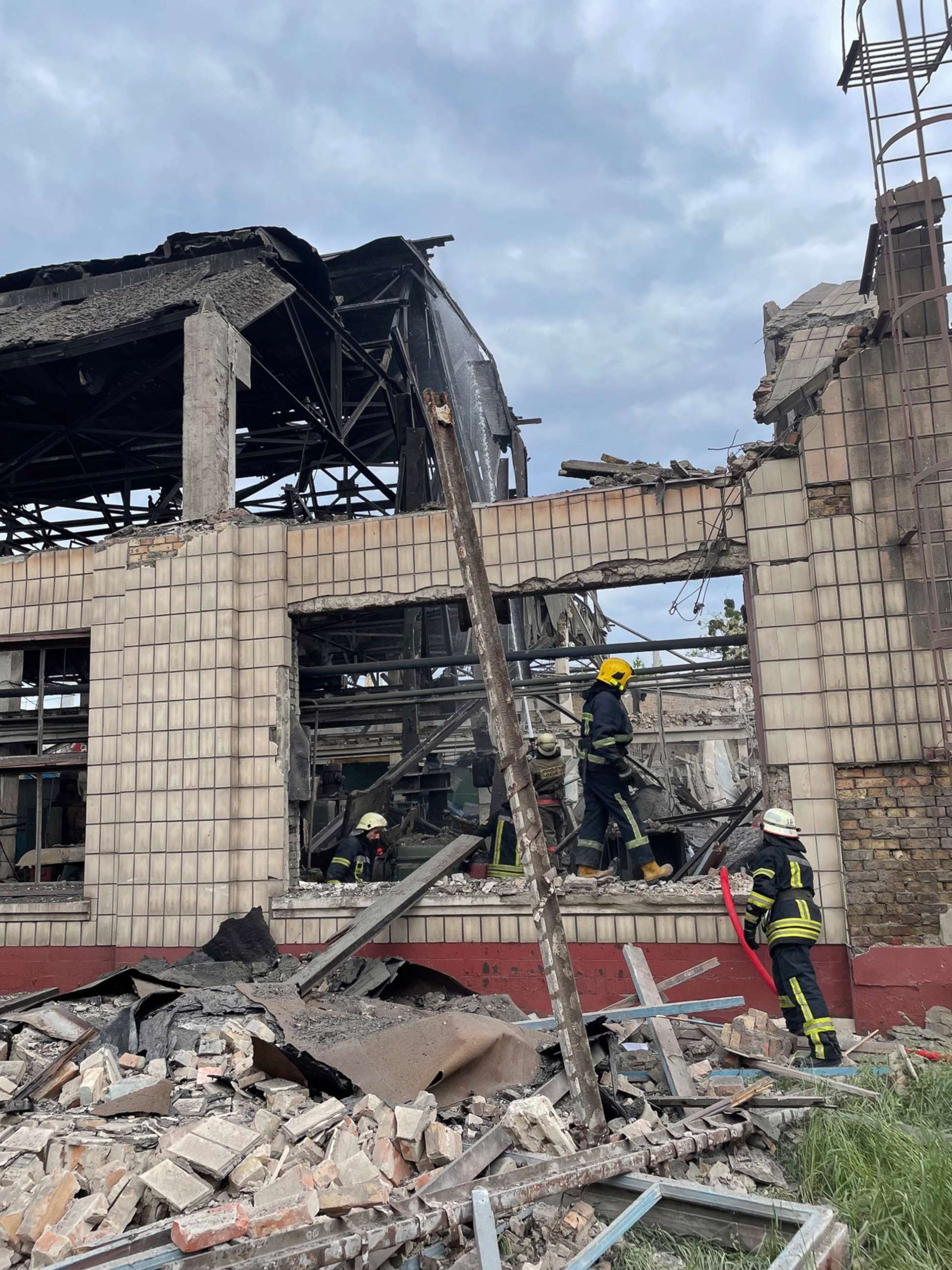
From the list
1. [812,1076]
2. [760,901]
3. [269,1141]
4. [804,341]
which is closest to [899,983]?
[760,901]

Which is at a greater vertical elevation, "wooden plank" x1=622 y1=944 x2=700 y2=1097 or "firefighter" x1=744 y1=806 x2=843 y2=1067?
"firefighter" x1=744 y1=806 x2=843 y2=1067

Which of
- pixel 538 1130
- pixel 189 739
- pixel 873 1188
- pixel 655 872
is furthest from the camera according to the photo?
pixel 189 739

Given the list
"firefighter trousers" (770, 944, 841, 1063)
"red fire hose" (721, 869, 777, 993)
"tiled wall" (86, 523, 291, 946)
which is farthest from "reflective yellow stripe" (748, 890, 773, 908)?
"tiled wall" (86, 523, 291, 946)

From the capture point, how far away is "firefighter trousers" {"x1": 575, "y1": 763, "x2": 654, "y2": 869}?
7.36m

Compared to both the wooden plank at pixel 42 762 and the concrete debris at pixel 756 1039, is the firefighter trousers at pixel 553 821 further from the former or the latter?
the wooden plank at pixel 42 762

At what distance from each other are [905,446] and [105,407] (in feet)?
27.9

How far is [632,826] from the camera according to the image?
739cm

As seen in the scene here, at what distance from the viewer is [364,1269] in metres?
3.30

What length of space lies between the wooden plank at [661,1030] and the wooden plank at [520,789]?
2.88 feet

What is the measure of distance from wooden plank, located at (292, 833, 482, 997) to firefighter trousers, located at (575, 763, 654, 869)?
88 cm

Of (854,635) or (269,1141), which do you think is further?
(854,635)

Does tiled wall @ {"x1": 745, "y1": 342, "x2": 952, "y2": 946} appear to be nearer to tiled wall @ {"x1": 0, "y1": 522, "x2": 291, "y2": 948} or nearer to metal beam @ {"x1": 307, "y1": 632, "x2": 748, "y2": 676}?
metal beam @ {"x1": 307, "y1": 632, "x2": 748, "y2": 676}

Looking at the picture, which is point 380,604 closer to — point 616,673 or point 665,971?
point 616,673

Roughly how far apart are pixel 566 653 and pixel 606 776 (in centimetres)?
101
